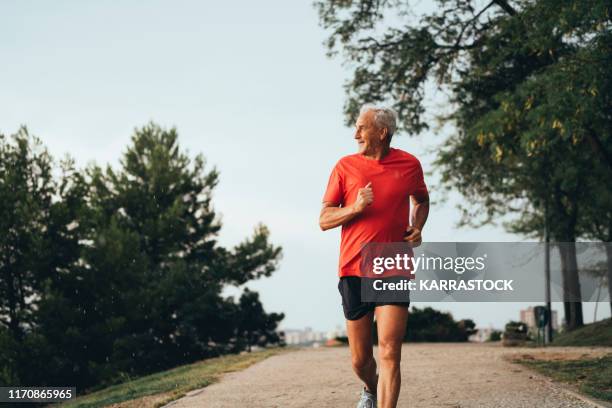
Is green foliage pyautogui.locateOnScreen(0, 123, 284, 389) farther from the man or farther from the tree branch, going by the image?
the man

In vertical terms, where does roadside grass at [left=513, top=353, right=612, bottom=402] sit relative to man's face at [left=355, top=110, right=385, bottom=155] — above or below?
below

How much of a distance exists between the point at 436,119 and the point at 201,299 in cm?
1730

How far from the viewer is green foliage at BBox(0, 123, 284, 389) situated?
3322 centimetres

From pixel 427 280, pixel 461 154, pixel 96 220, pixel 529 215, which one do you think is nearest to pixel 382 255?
pixel 427 280

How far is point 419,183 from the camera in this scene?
210 inches

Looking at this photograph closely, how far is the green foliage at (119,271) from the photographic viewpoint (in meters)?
33.2

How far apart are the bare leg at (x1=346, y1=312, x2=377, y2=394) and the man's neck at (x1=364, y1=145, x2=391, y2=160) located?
1057mm

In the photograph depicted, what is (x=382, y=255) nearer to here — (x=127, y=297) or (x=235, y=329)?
(x=127, y=297)

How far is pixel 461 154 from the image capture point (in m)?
22.7

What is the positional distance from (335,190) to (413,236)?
23.8 inches

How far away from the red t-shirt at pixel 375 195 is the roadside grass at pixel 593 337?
1696cm

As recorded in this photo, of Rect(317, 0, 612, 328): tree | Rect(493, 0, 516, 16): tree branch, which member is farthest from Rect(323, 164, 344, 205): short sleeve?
Rect(493, 0, 516, 16): tree branch

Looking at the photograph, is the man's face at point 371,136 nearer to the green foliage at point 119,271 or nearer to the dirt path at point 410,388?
the dirt path at point 410,388

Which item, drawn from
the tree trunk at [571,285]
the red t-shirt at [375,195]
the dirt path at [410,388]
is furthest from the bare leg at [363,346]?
the tree trunk at [571,285]
